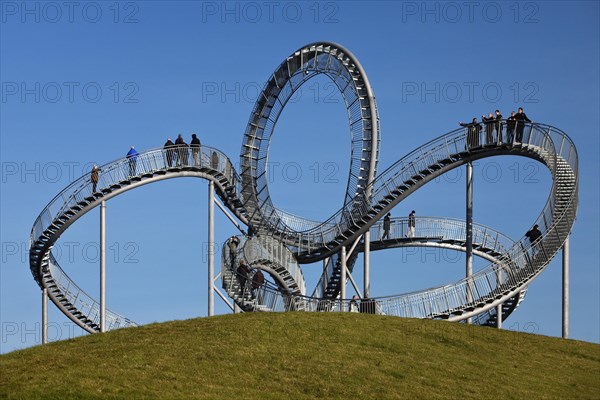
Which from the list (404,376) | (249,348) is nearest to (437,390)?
(404,376)

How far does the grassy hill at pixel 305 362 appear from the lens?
123 feet

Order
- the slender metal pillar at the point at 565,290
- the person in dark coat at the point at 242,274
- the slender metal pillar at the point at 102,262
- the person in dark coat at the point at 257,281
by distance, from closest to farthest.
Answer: the slender metal pillar at the point at 565,290
the person in dark coat at the point at 257,281
the person in dark coat at the point at 242,274
the slender metal pillar at the point at 102,262

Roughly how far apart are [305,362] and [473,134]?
1853 cm

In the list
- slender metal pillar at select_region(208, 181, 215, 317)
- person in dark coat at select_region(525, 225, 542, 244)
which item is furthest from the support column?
slender metal pillar at select_region(208, 181, 215, 317)

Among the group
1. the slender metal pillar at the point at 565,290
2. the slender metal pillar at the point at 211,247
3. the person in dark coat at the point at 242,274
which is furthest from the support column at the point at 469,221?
the slender metal pillar at the point at 211,247

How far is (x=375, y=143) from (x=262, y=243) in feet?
25.4

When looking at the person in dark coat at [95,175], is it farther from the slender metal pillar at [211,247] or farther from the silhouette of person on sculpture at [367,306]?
the silhouette of person on sculpture at [367,306]

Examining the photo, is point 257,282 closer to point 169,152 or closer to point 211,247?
point 211,247

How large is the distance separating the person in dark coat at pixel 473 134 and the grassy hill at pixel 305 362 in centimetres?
1016

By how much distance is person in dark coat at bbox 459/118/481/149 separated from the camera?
55.3 meters

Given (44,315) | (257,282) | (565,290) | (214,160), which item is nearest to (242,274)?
(257,282)

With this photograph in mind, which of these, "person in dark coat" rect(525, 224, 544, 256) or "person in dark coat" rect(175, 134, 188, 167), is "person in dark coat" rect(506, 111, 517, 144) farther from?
"person in dark coat" rect(175, 134, 188, 167)

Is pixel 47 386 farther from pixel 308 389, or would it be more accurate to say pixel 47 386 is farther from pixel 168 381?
pixel 308 389

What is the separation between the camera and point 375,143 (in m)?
62.9
